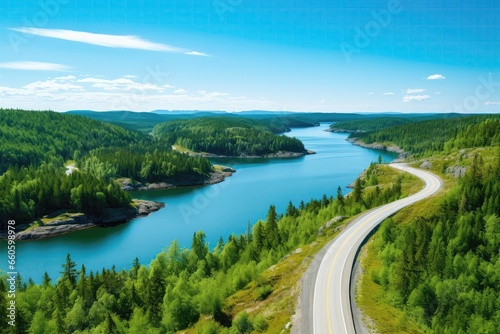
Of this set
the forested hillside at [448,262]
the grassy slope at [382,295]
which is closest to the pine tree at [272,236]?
the grassy slope at [382,295]

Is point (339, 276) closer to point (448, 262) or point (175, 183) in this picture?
point (448, 262)

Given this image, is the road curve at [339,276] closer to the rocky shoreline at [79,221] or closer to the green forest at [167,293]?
the green forest at [167,293]

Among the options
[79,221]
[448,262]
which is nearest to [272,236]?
[448,262]

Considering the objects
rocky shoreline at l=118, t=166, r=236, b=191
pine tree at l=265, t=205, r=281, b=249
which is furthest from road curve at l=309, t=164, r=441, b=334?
rocky shoreline at l=118, t=166, r=236, b=191

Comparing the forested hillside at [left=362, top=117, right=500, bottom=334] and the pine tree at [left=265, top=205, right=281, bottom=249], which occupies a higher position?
the forested hillside at [left=362, top=117, right=500, bottom=334]

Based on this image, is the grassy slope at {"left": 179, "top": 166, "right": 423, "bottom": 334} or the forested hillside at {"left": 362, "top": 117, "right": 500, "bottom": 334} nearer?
the grassy slope at {"left": 179, "top": 166, "right": 423, "bottom": 334}

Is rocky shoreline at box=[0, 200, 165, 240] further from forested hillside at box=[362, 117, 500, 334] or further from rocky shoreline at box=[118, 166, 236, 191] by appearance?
forested hillside at box=[362, 117, 500, 334]
